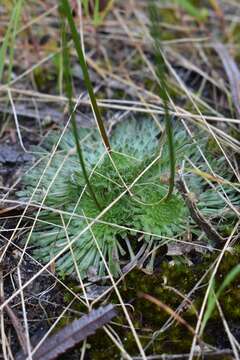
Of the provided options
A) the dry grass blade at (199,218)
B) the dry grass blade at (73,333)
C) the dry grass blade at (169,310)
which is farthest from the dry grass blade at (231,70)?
the dry grass blade at (73,333)

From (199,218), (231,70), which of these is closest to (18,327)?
(199,218)

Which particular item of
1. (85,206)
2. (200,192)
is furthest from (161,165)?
(85,206)

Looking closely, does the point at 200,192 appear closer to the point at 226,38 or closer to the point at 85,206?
the point at 85,206

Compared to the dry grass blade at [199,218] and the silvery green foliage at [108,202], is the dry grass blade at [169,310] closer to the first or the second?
the silvery green foliage at [108,202]

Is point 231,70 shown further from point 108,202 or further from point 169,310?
point 169,310

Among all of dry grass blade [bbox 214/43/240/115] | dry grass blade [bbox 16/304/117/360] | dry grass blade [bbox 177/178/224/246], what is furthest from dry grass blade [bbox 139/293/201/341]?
dry grass blade [bbox 214/43/240/115]
